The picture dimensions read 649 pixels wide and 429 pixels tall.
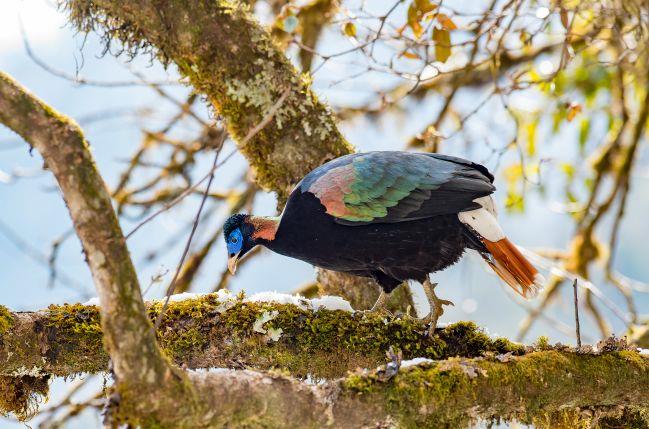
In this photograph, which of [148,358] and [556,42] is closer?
[148,358]

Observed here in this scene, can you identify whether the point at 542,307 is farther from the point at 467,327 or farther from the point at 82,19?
the point at 82,19

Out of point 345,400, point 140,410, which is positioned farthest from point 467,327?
point 140,410

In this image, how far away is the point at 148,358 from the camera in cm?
251

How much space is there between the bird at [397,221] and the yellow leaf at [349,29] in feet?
3.27

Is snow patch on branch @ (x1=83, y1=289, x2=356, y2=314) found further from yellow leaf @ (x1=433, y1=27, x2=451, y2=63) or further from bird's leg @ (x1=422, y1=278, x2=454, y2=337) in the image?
yellow leaf @ (x1=433, y1=27, x2=451, y2=63)

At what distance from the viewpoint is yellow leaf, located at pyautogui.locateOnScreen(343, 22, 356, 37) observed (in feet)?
16.9

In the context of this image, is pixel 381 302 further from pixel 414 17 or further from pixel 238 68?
pixel 414 17

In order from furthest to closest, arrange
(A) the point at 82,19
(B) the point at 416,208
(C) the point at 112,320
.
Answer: (A) the point at 82,19 → (B) the point at 416,208 → (C) the point at 112,320

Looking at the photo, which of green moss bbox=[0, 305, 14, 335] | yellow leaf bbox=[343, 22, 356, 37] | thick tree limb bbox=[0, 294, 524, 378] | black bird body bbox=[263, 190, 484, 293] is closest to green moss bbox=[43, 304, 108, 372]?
thick tree limb bbox=[0, 294, 524, 378]

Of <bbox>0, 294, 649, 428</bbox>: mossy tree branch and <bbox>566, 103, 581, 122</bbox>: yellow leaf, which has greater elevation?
<bbox>566, 103, 581, 122</bbox>: yellow leaf

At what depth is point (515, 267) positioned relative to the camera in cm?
458

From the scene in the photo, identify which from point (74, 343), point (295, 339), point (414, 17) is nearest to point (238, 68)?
point (414, 17)

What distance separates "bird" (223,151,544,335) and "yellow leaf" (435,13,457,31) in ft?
2.97

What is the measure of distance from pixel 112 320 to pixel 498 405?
1.79 metres
